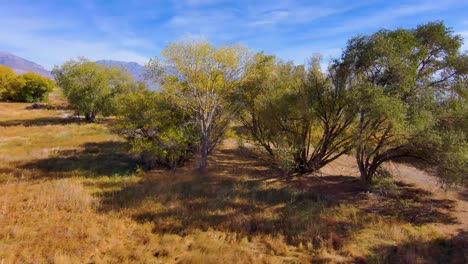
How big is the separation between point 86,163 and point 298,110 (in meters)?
13.8

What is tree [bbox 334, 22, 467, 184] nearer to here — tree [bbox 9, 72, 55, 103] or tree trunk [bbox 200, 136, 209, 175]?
tree trunk [bbox 200, 136, 209, 175]

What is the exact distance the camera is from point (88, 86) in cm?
3756

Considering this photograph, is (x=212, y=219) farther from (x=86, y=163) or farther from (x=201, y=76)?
(x=86, y=163)

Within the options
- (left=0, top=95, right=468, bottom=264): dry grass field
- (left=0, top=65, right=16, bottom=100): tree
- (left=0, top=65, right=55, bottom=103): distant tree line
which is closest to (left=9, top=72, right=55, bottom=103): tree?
(left=0, top=65, right=55, bottom=103): distant tree line

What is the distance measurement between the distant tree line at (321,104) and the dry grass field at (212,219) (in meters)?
1.82

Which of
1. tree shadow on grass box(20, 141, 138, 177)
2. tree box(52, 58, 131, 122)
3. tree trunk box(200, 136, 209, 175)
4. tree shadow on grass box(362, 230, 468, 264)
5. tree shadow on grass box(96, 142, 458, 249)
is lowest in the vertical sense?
tree shadow on grass box(362, 230, 468, 264)

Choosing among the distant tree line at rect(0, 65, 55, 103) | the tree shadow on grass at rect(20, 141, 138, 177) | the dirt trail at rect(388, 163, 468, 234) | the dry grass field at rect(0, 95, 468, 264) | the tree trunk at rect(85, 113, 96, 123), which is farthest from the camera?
the distant tree line at rect(0, 65, 55, 103)

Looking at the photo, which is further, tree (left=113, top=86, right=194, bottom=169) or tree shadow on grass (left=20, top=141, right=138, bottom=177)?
tree (left=113, top=86, right=194, bottom=169)

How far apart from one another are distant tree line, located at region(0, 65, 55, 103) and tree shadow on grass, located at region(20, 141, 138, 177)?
2153 inches

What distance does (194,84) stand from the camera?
1398cm

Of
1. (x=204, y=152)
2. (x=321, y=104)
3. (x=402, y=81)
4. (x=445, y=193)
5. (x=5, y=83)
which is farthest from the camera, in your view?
(x=5, y=83)

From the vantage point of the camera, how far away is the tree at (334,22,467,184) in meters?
9.58

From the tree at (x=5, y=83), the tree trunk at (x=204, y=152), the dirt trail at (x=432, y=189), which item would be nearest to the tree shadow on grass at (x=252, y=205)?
the dirt trail at (x=432, y=189)

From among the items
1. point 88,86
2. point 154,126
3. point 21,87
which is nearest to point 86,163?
point 154,126
